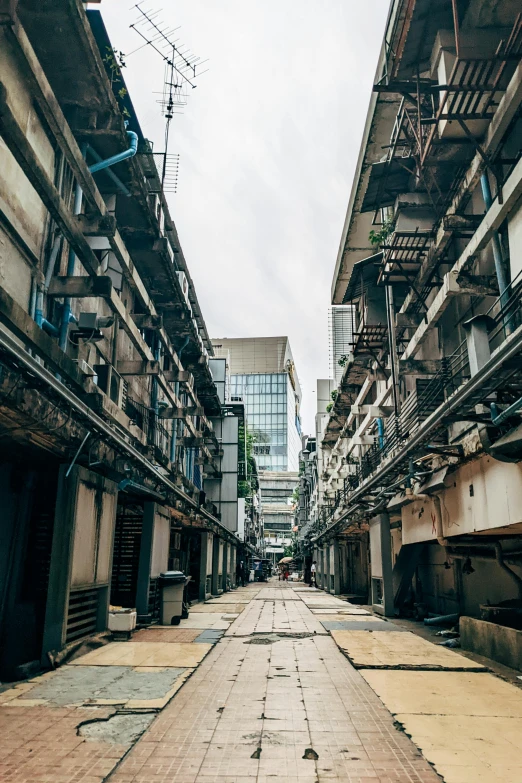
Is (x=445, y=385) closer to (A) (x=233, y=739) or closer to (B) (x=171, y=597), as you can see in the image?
(A) (x=233, y=739)

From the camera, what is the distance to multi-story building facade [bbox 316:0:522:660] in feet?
30.0

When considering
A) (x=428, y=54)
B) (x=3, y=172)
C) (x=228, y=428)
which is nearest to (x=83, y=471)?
(x=3, y=172)

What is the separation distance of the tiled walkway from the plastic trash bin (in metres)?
5.85

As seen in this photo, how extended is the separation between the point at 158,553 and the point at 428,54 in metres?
14.9

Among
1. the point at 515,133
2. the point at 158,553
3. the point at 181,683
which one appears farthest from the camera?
the point at 158,553

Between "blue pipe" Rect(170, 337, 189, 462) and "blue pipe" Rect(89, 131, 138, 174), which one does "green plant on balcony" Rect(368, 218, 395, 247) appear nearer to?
"blue pipe" Rect(89, 131, 138, 174)

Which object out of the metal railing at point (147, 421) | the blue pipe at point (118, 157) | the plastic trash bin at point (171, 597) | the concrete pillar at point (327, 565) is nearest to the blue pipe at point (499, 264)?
the blue pipe at point (118, 157)

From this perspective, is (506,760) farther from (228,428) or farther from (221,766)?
(228,428)

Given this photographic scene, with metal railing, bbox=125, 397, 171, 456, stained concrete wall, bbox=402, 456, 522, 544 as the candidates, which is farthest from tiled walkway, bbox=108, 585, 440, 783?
metal railing, bbox=125, 397, 171, 456

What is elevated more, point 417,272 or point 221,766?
point 417,272

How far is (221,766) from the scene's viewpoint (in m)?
4.95

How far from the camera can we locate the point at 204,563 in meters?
26.0

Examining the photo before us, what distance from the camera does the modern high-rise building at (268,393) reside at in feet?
532

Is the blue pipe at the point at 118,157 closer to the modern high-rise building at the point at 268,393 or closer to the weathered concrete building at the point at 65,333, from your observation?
the weathered concrete building at the point at 65,333
